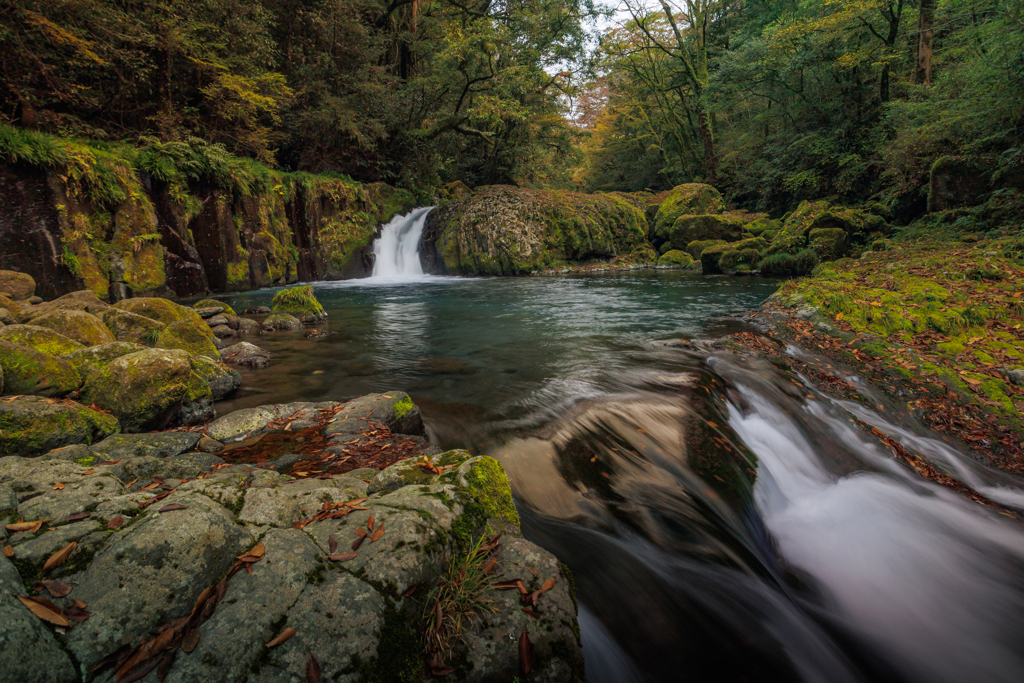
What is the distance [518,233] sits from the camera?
17.6 m

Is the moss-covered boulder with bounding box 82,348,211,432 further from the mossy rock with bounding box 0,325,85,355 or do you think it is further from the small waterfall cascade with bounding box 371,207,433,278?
the small waterfall cascade with bounding box 371,207,433,278

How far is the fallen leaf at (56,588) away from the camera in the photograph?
131 centimetres

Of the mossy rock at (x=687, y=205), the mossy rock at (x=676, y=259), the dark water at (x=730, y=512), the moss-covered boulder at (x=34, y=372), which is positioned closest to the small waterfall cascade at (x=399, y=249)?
the mossy rock at (x=676, y=259)

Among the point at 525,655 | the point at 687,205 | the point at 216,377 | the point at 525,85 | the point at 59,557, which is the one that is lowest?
the point at 525,655

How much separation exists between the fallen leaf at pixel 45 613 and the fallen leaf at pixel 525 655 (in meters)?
1.41

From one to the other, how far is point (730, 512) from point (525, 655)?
7.06ft

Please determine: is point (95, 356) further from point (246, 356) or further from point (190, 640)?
point (190, 640)

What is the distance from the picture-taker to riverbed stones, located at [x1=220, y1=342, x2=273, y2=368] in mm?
5918

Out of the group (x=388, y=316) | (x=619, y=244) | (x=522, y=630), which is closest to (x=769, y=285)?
(x=619, y=244)

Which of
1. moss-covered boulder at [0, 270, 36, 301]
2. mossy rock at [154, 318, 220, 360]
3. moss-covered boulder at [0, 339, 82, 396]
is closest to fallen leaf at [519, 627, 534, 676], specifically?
moss-covered boulder at [0, 339, 82, 396]

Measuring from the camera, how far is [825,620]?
97.1 inches

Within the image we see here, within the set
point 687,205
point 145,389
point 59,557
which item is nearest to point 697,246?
point 687,205

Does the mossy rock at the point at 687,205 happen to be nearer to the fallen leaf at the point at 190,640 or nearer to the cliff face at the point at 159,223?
the cliff face at the point at 159,223

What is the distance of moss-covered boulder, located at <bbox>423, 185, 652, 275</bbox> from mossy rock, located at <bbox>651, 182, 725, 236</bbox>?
2.37m
